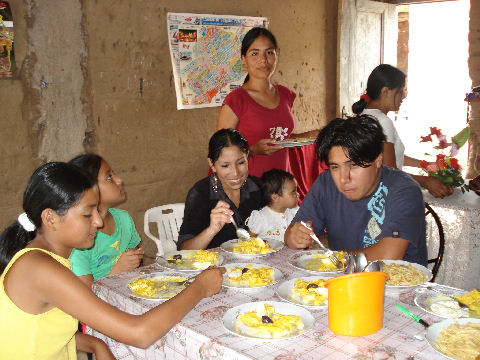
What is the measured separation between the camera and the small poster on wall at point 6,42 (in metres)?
3.24

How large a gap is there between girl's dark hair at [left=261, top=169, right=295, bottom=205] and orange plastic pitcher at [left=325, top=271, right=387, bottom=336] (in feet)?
6.41

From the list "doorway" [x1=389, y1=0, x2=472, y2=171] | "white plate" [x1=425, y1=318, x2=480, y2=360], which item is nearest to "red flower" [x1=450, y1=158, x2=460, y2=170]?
"white plate" [x1=425, y1=318, x2=480, y2=360]

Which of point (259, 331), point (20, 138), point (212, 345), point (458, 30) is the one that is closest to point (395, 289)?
point (259, 331)

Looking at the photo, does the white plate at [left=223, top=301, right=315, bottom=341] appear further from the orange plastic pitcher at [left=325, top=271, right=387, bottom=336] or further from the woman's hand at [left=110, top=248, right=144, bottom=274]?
the woman's hand at [left=110, top=248, right=144, bottom=274]

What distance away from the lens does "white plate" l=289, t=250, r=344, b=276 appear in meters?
1.98

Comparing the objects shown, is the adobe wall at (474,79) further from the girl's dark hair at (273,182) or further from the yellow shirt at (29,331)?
the yellow shirt at (29,331)

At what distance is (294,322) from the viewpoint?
1496 millimetres

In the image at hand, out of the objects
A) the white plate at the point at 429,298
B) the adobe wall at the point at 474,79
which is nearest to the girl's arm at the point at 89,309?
the white plate at the point at 429,298

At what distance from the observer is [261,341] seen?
1.42 m

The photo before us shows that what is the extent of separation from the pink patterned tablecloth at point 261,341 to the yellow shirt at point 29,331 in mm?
235

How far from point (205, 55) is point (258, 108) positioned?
45.7 inches

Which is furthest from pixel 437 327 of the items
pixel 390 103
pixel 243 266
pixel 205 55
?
pixel 205 55

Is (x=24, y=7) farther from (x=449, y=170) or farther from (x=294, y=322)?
(x=449, y=170)

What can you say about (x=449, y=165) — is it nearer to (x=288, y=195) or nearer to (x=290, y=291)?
(x=288, y=195)
